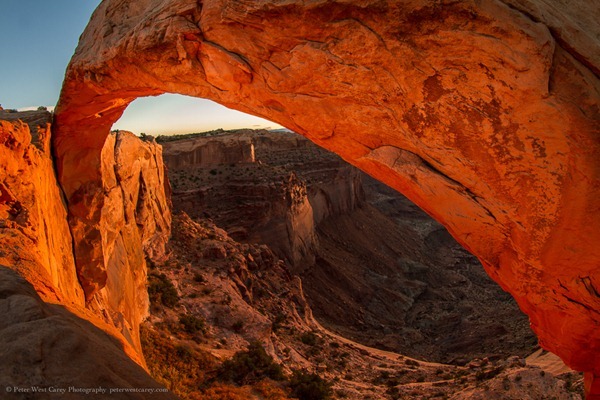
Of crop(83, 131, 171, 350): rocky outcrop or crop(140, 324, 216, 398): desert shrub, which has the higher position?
crop(83, 131, 171, 350): rocky outcrop

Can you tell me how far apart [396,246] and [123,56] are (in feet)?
143

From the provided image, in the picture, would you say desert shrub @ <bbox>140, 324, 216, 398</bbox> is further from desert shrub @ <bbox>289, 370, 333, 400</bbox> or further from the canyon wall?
desert shrub @ <bbox>289, 370, 333, 400</bbox>

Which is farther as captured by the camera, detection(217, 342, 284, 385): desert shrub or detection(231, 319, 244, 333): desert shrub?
detection(231, 319, 244, 333): desert shrub

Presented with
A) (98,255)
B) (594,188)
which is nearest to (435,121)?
(594,188)

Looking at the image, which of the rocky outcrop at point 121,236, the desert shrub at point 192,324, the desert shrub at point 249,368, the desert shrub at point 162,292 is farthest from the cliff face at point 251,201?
the desert shrub at point 249,368

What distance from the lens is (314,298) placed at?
94.6 feet

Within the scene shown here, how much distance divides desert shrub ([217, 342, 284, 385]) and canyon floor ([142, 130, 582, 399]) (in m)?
0.05

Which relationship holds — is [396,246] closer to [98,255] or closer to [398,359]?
[398,359]

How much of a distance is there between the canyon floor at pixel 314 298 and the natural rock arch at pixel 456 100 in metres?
6.93

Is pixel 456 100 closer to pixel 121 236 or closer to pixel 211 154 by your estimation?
pixel 121 236

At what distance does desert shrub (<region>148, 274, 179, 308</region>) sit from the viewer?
14.0 metres

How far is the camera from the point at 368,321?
2867 centimetres

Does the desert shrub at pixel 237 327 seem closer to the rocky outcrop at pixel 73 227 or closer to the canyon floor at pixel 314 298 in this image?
the canyon floor at pixel 314 298

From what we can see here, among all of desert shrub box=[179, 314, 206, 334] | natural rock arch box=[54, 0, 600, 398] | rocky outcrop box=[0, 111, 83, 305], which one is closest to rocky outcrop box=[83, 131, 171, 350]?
rocky outcrop box=[0, 111, 83, 305]
